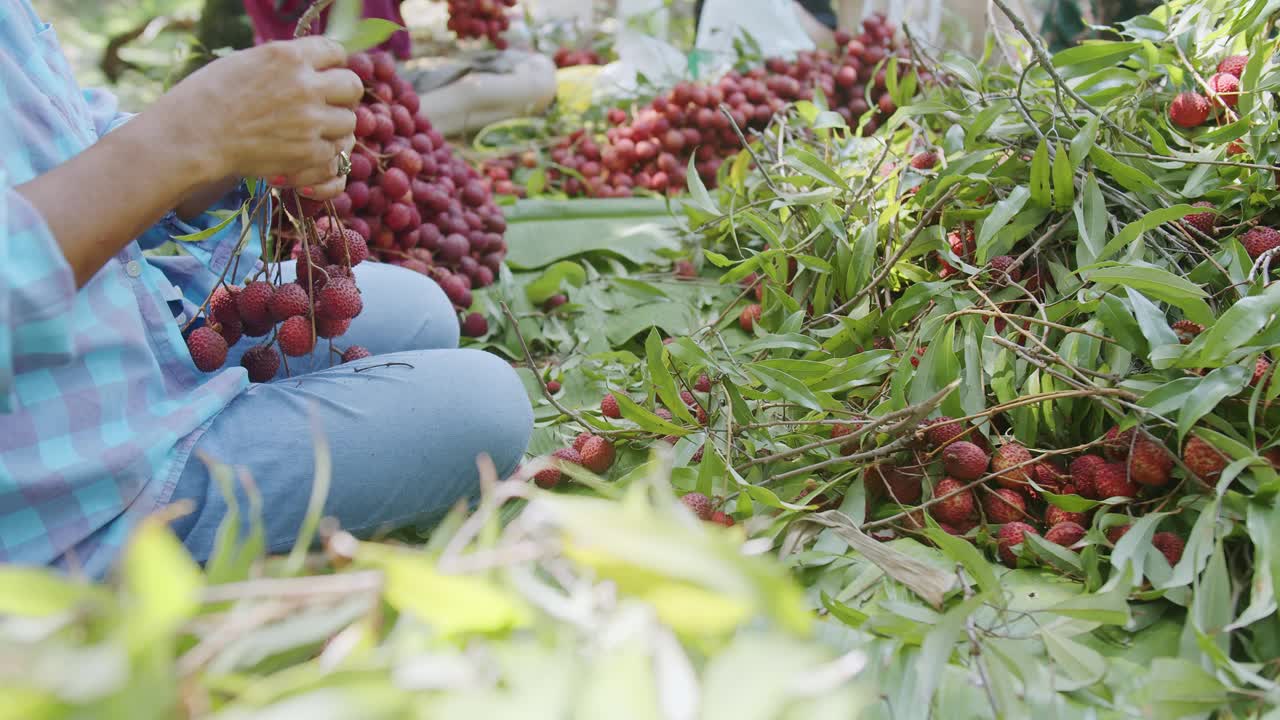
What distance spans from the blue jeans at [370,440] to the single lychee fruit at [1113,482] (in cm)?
55

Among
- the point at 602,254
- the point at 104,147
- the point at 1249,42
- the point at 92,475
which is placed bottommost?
the point at 602,254

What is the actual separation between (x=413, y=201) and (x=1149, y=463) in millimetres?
1112

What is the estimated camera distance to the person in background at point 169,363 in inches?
24.5

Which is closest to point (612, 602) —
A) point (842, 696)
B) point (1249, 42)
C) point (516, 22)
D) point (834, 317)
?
point (842, 696)

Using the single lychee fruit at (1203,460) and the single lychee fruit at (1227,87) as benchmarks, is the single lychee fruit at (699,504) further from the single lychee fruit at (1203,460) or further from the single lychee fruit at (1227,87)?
the single lychee fruit at (1227,87)

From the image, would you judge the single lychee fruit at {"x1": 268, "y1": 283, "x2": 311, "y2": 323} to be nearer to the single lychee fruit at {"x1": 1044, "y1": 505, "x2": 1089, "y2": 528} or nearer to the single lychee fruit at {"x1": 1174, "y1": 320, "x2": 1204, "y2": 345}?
the single lychee fruit at {"x1": 1044, "y1": 505, "x2": 1089, "y2": 528}

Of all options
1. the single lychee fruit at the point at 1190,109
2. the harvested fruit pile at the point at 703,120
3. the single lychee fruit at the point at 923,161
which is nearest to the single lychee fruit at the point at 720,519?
the single lychee fruit at the point at 923,161

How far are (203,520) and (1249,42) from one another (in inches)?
49.7

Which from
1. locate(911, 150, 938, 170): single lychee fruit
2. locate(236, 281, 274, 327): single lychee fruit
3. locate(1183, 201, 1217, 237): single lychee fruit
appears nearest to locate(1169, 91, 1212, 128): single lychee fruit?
locate(1183, 201, 1217, 237): single lychee fruit

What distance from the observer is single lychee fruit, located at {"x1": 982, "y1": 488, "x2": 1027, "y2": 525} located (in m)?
0.88

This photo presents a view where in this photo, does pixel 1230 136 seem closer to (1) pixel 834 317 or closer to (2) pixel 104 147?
(1) pixel 834 317

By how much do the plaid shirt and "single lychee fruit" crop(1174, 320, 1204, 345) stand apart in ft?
2.90

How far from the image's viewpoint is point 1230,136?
1.05 meters

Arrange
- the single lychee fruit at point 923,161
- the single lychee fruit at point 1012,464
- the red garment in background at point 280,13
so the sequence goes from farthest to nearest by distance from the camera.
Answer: the red garment in background at point 280,13 → the single lychee fruit at point 923,161 → the single lychee fruit at point 1012,464
